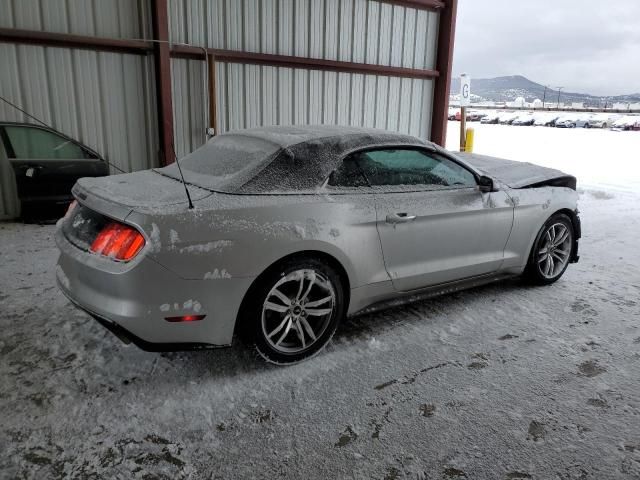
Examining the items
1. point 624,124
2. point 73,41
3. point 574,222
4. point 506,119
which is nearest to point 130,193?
point 574,222

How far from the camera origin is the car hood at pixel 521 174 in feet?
14.0

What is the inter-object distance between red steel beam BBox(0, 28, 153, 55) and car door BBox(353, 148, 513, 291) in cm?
564

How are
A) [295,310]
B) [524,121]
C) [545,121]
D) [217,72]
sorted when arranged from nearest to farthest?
1. [295,310]
2. [217,72]
3. [545,121]
4. [524,121]

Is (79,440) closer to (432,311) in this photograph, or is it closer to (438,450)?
(438,450)

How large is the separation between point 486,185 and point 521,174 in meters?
0.88

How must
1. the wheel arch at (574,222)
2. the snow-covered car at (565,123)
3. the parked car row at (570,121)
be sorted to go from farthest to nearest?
the snow-covered car at (565,123) < the parked car row at (570,121) < the wheel arch at (574,222)

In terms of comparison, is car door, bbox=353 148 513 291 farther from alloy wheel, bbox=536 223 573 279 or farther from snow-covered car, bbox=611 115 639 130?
snow-covered car, bbox=611 115 639 130

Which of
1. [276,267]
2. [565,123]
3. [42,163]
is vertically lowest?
[276,267]

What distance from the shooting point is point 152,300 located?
2500 millimetres

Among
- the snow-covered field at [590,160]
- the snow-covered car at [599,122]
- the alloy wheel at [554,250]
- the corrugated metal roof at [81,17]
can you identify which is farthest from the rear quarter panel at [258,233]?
the snow-covered car at [599,122]

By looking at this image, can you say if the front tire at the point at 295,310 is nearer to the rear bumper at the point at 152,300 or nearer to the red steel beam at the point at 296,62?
the rear bumper at the point at 152,300

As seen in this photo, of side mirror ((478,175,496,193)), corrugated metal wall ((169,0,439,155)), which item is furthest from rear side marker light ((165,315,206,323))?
corrugated metal wall ((169,0,439,155))

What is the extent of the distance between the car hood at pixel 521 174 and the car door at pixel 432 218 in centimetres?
34

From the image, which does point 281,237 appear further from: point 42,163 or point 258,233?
point 42,163
